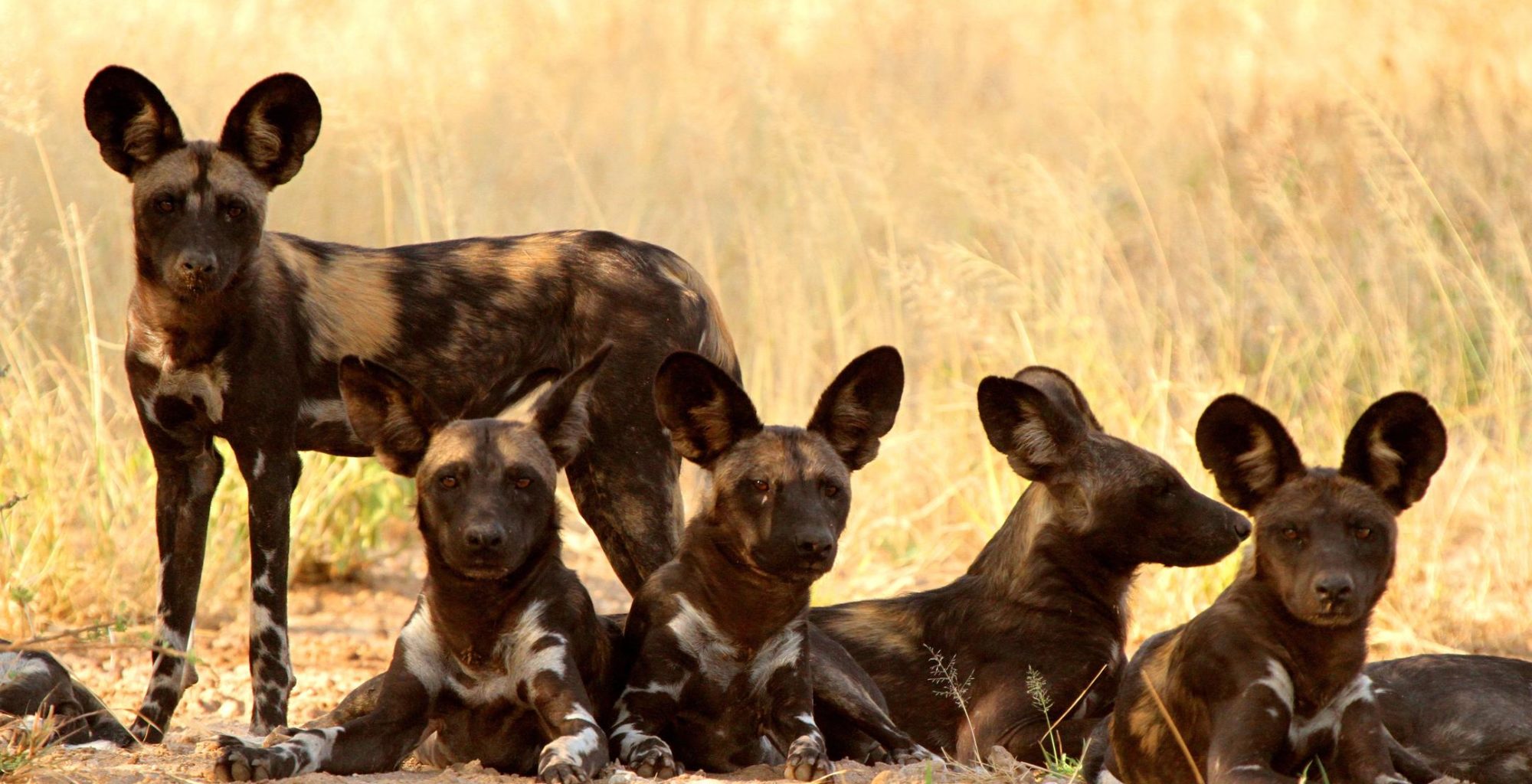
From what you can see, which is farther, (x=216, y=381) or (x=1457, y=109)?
(x=1457, y=109)

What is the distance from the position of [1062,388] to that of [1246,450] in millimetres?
1479

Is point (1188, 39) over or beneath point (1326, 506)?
over

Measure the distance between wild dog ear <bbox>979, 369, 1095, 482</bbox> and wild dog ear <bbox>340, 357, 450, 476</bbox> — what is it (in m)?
1.53

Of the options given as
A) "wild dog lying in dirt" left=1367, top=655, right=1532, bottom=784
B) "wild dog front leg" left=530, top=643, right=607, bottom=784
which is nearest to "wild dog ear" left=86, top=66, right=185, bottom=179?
"wild dog front leg" left=530, top=643, right=607, bottom=784

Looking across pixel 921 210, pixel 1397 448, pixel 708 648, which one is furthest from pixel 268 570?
pixel 921 210

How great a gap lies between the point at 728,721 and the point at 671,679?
193mm

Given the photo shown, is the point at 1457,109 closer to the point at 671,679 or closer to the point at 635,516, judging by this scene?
the point at 635,516

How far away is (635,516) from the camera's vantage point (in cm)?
550

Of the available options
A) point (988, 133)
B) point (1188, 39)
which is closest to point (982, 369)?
point (988, 133)

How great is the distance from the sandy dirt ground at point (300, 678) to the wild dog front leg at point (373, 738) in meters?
0.07

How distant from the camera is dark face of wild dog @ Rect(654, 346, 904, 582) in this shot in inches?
171

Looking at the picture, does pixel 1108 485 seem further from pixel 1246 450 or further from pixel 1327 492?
pixel 1327 492

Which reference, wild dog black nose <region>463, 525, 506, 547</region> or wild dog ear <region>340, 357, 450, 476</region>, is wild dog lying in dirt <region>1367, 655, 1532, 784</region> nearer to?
wild dog black nose <region>463, 525, 506, 547</region>

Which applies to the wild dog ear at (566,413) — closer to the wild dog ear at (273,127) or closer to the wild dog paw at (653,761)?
the wild dog paw at (653,761)
